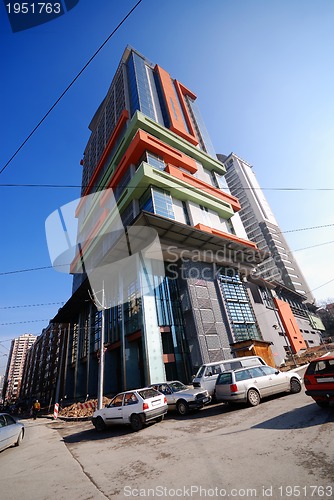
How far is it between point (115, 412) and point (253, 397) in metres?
5.45

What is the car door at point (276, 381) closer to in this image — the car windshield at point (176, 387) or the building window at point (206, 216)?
the car windshield at point (176, 387)

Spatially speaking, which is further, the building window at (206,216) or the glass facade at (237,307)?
the building window at (206,216)

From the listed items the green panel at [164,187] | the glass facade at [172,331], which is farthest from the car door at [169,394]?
the green panel at [164,187]

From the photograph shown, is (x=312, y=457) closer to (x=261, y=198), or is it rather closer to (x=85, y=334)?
(x=85, y=334)

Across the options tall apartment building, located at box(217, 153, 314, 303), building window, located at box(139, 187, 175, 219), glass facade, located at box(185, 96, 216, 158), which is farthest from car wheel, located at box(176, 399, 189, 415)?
tall apartment building, located at box(217, 153, 314, 303)

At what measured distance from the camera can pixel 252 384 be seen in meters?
8.82

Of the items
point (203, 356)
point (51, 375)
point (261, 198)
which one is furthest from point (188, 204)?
point (261, 198)

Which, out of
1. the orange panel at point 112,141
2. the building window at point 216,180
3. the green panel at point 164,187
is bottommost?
the green panel at point 164,187

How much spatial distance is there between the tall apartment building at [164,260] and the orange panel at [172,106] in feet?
0.80

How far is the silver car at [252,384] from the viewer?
8.55 meters

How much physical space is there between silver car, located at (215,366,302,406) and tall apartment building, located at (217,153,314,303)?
6480 cm

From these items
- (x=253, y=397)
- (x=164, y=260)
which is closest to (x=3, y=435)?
(x=253, y=397)

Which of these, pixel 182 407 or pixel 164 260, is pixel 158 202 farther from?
pixel 182 407

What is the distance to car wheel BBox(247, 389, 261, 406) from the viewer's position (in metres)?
8.53
